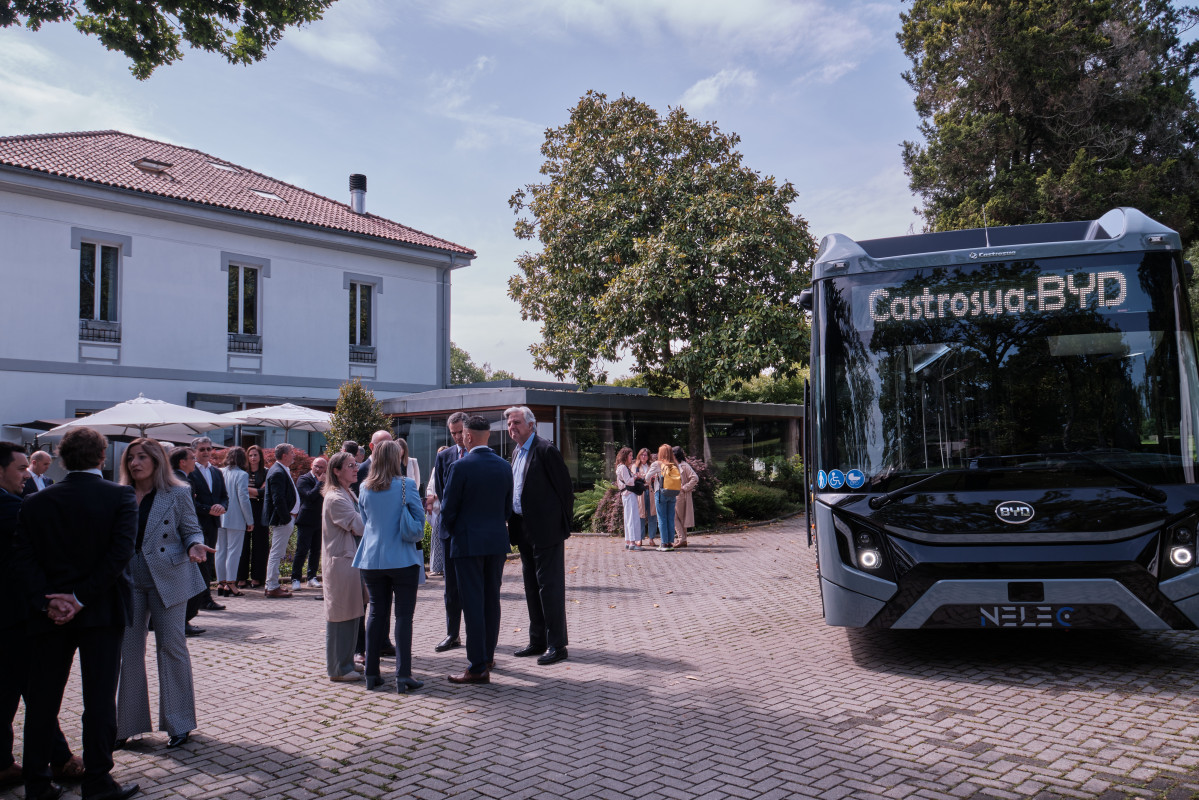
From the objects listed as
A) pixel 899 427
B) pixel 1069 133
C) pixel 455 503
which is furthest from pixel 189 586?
pixel 1069 133

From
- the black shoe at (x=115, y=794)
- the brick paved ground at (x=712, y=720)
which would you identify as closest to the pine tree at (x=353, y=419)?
the brick paved ground at (x=712, y=720)

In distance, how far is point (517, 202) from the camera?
78.3 feet

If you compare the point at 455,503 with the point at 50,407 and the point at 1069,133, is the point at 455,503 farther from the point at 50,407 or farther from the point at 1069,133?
the point at 1069,133

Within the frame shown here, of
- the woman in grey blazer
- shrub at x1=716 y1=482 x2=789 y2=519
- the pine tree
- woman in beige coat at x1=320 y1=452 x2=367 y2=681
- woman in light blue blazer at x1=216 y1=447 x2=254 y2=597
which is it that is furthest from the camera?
shrub at x1=716 y1=482 x2=789 y2=519

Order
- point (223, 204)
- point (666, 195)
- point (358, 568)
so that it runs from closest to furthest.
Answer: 1. point (358, 568)
2. point (666, 195)
3. point (223, 204)

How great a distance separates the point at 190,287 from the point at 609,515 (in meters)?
13.3

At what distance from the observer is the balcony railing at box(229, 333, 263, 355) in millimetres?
23672

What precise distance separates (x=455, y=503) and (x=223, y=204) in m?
20.1

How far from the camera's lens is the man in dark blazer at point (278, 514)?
10766mm

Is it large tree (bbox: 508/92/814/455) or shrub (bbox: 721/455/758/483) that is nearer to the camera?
large tree (bbox: 508/92/814/455)

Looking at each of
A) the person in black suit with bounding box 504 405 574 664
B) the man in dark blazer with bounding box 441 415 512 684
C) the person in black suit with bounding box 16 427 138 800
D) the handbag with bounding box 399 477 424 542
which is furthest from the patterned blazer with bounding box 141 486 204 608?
the person in black suit with bounding box 504 405 574 664

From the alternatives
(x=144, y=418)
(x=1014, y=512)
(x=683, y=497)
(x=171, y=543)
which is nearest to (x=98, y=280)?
(x=144, y=418)

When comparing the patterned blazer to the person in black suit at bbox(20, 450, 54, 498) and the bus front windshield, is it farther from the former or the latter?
the person in black suit at bbox(20, 450, 54, 498)

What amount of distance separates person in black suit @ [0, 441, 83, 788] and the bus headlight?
5059mm
